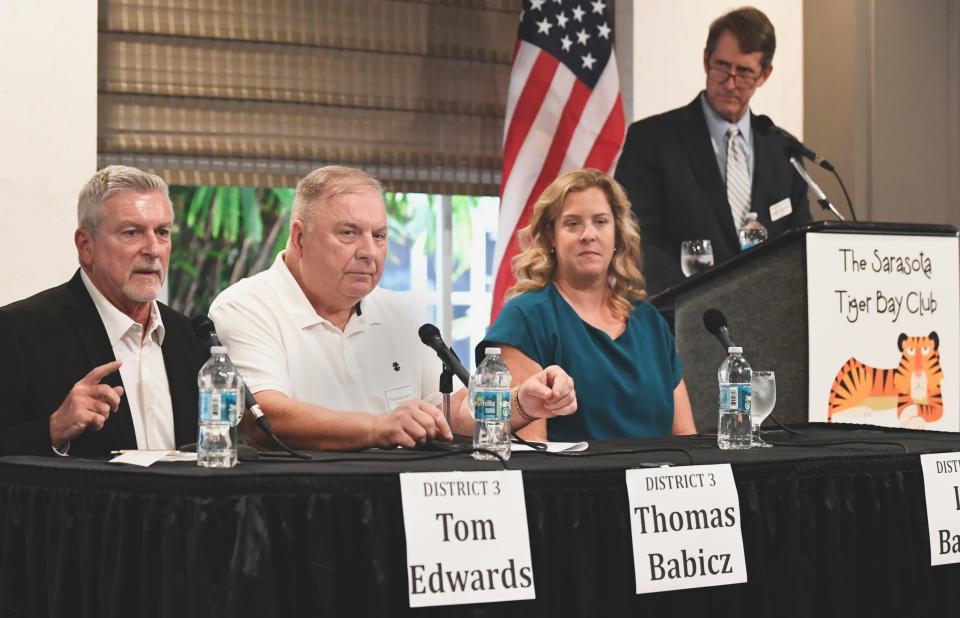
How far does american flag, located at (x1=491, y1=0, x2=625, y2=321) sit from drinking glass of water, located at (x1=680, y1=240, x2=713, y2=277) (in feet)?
4.04

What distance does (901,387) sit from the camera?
370cm

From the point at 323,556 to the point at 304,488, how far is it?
0.11 metres

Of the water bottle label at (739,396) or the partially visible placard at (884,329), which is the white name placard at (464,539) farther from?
the partially visible placard at (884,329)

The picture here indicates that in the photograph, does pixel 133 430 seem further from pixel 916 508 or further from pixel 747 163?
pixel 747 163

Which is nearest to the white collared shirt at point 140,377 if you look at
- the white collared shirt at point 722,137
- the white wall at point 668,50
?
the white collared shirt at point 722,137

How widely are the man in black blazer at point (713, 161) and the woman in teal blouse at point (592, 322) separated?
113cm

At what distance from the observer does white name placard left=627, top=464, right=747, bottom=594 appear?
2129 millimetres

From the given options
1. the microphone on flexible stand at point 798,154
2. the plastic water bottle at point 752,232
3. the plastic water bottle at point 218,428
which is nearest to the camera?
the plastic water bottle at point 218,428

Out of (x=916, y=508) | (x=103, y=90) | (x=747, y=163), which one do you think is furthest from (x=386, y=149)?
(x=916, y=508)

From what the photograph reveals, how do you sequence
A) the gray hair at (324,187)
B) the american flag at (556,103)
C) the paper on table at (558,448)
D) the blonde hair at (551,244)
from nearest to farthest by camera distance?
1. the paper on table at (558,448)
2. the gray hair at (324,187)
3. the blonde hair at (551,244)
4. the american flag at (556,103)

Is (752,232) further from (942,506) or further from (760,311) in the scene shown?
(942,506)

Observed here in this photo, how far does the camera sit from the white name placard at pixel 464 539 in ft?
6.34

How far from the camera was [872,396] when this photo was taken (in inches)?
144

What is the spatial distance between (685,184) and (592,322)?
1399mm
